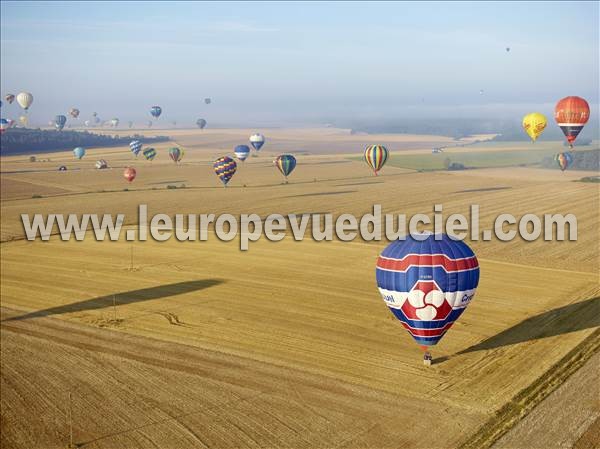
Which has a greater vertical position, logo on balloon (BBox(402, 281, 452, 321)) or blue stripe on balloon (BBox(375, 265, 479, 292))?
blue stripe on balloon (BBox(375, 265, 479, 292))

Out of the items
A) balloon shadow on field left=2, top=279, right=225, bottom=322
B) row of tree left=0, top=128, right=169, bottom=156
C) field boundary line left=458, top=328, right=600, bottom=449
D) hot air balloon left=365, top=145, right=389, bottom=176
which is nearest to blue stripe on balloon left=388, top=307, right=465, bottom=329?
field boundary line left=458, top=328, right=600, bottom=449

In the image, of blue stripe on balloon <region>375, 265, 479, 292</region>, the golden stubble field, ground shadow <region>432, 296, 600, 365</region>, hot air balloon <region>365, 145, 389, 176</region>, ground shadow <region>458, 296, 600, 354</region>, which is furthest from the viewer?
hot air balloon <region>365, 145, 389, 176</region>

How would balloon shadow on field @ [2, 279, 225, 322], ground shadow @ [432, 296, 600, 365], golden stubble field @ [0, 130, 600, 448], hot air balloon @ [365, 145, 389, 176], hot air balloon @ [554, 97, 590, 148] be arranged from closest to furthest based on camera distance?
golden stubble field @ [0, 130, 600, 448]
ground shadow @ [432, 296, 600, 365]
balloon shadow on field @ [2, 279, 225, 322]
hot air balloon @ [554, 97, 590, 148]
hot air balloon @ [365, 145, 389, 176]

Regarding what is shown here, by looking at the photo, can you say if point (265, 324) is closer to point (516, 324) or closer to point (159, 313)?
Answer: point (159, 313)

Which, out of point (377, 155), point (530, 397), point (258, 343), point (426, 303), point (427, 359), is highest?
point (377, 155)

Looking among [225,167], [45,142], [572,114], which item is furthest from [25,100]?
[572,114]

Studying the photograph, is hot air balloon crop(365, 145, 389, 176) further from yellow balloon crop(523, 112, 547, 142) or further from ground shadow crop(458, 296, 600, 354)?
ground shadow crop(458, 296, 600, 354)

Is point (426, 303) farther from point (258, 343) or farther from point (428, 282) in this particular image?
point (258, 343)

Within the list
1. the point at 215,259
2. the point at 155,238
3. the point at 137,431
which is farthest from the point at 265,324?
the point at 155,238
